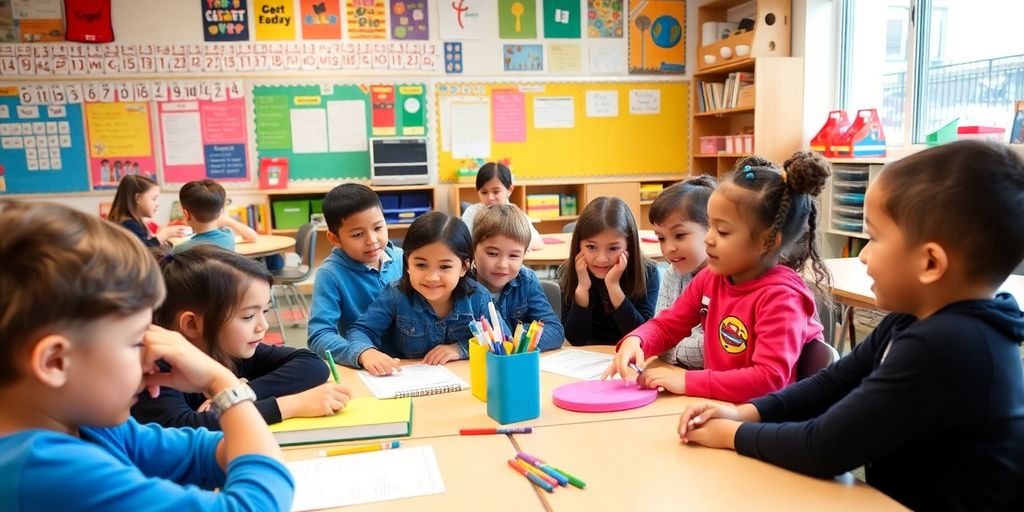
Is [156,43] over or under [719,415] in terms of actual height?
over

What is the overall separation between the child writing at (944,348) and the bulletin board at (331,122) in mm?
5382

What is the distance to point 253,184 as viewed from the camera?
6109 mm

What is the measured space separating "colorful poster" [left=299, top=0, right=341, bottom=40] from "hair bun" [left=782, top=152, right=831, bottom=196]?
5.17 m

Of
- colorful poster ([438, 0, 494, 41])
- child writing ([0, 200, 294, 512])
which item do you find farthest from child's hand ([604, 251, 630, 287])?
colorful poster ([438, 0, 494, 41])

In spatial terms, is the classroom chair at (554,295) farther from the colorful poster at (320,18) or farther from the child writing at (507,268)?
the colorful poster at (320,18)

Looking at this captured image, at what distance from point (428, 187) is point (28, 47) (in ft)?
10.9

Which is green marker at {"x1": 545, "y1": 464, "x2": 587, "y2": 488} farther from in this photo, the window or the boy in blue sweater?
the window

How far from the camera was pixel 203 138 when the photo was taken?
5.98m

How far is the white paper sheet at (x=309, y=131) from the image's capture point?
6055mm

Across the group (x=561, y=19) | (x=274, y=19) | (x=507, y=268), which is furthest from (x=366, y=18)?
(x=507, y=268)

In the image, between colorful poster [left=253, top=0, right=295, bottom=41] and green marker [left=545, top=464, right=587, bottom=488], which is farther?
colorful poster [left=253, top=0, right=295, bottom=41]

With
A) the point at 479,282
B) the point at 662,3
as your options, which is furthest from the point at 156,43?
the point at 479,282

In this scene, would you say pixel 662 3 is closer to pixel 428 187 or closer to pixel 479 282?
pixel 428 187

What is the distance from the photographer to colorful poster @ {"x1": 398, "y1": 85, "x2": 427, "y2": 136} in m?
6.14
